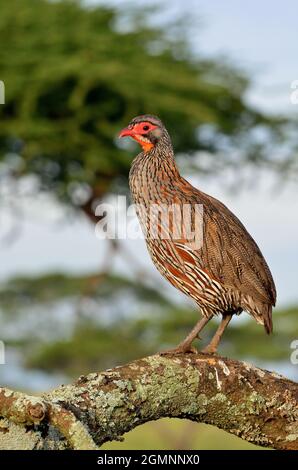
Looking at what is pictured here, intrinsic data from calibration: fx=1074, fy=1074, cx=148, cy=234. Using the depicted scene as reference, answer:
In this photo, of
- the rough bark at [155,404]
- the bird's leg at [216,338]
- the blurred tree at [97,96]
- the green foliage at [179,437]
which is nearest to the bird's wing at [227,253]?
the bird's leg at [216,338]

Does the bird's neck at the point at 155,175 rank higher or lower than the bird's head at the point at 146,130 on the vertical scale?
lower

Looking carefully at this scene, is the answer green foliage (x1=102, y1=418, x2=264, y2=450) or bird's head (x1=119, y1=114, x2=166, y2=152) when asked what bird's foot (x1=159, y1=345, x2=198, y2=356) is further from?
green foliage (x1=102, y1=418, x2=264, y2=450)

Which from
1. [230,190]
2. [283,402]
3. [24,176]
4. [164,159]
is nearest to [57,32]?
[24,176]

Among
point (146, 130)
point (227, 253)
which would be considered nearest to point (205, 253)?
point (227, 253)

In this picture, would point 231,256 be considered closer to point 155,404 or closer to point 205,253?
point 205,253

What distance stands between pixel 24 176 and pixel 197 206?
9.96m

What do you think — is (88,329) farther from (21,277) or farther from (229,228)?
(229,228)

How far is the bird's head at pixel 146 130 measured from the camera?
4051 mm

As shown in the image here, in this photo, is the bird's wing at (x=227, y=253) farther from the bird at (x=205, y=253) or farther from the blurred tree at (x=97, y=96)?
the blurred tree at (x=97, y=96)

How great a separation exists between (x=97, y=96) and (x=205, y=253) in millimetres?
9666

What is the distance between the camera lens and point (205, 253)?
12.8 ft

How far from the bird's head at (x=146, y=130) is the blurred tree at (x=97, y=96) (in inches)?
337

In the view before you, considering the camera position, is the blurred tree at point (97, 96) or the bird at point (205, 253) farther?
the blurred tree at point (97, 96)

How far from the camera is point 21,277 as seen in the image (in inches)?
605
